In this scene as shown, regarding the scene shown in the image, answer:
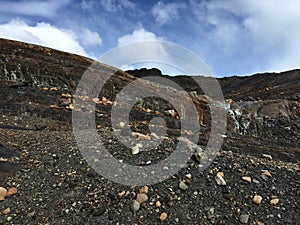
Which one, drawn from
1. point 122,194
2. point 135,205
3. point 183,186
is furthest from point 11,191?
point 183,186

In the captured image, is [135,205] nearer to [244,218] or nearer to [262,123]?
[244,218]

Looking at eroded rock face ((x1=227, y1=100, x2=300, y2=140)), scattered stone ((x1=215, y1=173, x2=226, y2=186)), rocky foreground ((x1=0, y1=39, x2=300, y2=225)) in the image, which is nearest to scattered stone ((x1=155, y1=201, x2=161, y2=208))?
rocky foreground ((x1=0, y1=39, x2=300, y2=225))

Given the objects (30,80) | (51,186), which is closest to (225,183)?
(51,186)

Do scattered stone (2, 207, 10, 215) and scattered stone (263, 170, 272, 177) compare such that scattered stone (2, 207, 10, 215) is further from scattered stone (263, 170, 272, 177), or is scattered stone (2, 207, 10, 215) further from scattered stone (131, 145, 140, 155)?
scattered stone (263, 170, 272, 177)

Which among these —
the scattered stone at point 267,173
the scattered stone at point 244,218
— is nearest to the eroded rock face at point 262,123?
the scattered stone at point 267,173

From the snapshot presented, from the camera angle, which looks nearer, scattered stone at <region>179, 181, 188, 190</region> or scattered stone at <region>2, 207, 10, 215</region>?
scattered stone at <region>2, 207, 10, 215</region>

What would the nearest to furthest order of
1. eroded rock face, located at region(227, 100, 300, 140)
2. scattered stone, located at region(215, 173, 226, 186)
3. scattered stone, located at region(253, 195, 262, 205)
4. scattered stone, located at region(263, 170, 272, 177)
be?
scattered stone, located at region(253, 195, 262, 205) < scattered stone, located at region(215, 173, 226, 186) < scattered stone, located at region(263, 170, 272, 177) < eroded rock face, located at region(227, 100, 300, 140)

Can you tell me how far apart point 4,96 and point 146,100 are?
3.64 metres

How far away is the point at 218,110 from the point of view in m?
9.65

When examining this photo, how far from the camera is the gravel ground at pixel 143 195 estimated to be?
128 inches

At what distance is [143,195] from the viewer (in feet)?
11.4

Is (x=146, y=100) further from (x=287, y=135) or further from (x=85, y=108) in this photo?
(x=287, y=135)

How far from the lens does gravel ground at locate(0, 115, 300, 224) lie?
10.7 feet

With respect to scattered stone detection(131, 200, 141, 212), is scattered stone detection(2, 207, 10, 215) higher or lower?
lower
